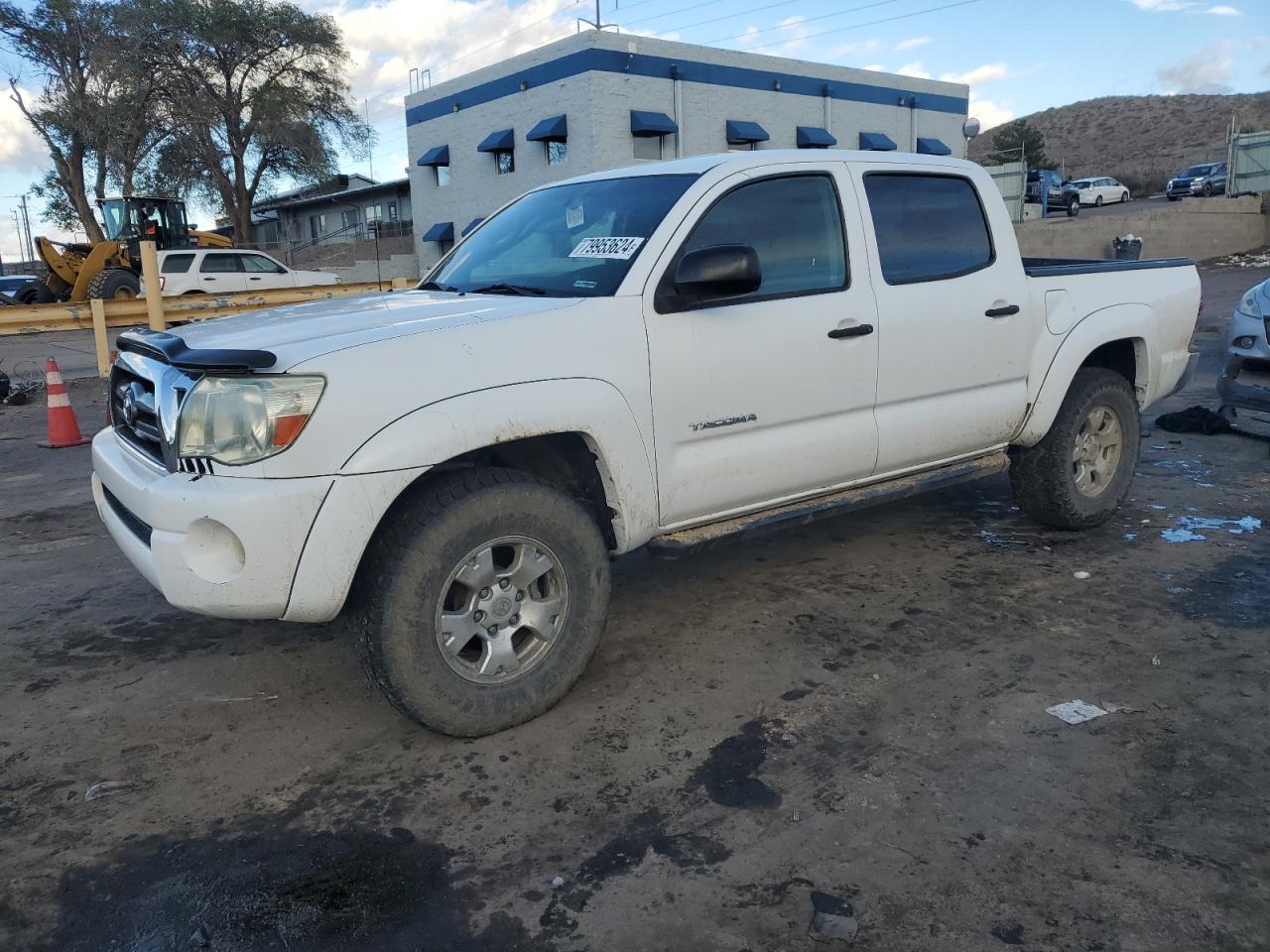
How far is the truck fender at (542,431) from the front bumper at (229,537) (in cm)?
20

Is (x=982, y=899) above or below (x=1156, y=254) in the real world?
below

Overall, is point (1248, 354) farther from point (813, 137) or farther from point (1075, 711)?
point (813, 137)

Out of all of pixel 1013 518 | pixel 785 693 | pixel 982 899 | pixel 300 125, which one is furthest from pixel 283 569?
pixel 300 125

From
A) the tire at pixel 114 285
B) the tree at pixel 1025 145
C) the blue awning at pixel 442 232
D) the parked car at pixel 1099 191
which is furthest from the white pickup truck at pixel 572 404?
the tree at pixel 1025 145

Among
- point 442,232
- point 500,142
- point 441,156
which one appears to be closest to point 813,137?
point 500,142

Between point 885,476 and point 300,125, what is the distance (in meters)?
38.7

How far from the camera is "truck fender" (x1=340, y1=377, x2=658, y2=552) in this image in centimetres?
304

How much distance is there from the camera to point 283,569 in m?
2.97

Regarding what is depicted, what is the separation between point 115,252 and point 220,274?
11.6 ft

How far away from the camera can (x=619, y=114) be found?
28453mm

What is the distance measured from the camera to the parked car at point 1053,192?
3803cm

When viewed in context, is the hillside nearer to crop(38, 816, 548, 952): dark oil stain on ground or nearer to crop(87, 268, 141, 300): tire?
crop(87, 268, 141, 300): tire

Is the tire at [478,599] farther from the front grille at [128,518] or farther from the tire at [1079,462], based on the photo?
the tire at [1079,462]

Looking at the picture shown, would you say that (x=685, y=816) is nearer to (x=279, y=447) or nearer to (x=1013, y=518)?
(x=279, y=447)
